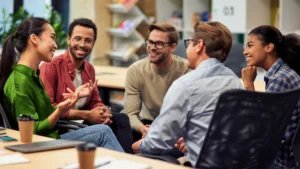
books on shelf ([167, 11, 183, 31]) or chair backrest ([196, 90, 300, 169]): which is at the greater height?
chair backrest ([196, 90, 300, 169])

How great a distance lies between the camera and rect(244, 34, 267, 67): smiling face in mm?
3646

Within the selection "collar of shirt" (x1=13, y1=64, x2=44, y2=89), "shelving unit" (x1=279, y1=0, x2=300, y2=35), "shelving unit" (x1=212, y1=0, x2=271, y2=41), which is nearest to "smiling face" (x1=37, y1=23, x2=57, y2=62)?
"collar of shirt" (x1=13, y1=64, x2=44, y2=89)

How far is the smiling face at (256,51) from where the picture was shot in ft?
12.0

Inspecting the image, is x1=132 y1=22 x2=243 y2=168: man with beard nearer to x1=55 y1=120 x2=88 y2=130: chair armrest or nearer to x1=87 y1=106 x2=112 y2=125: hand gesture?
x1=55 y1=120 x2=88 y2=130: chair armrest

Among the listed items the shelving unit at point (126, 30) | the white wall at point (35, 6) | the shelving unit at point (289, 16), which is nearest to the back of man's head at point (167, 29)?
the shelving unit at point (289, 16)

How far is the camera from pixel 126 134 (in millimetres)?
4105

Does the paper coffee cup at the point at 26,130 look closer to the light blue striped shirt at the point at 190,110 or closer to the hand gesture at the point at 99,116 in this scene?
the light blue striped shirt at the point at 190,110

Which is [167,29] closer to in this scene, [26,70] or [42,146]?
[26,70]

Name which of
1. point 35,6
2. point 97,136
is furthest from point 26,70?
point 35,6

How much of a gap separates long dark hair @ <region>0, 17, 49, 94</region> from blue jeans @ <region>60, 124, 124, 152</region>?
0.50m

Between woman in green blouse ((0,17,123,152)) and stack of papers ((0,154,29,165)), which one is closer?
stack of papers ((0,154,29,165))

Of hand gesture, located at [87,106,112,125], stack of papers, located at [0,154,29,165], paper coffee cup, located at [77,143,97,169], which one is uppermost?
paper coffee cup, located at [77,143,97,169]

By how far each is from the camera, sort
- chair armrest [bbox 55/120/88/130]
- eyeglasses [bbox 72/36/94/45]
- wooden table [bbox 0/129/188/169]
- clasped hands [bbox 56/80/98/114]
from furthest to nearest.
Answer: eyeglasses [bbox 72/36/94/45]
chair armrest [bbox 55/120/88/130]
clasped hands [bbox 56/80/98/114]
wooden table [bbox 0/129/188/169]

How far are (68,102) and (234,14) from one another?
3.76 m
